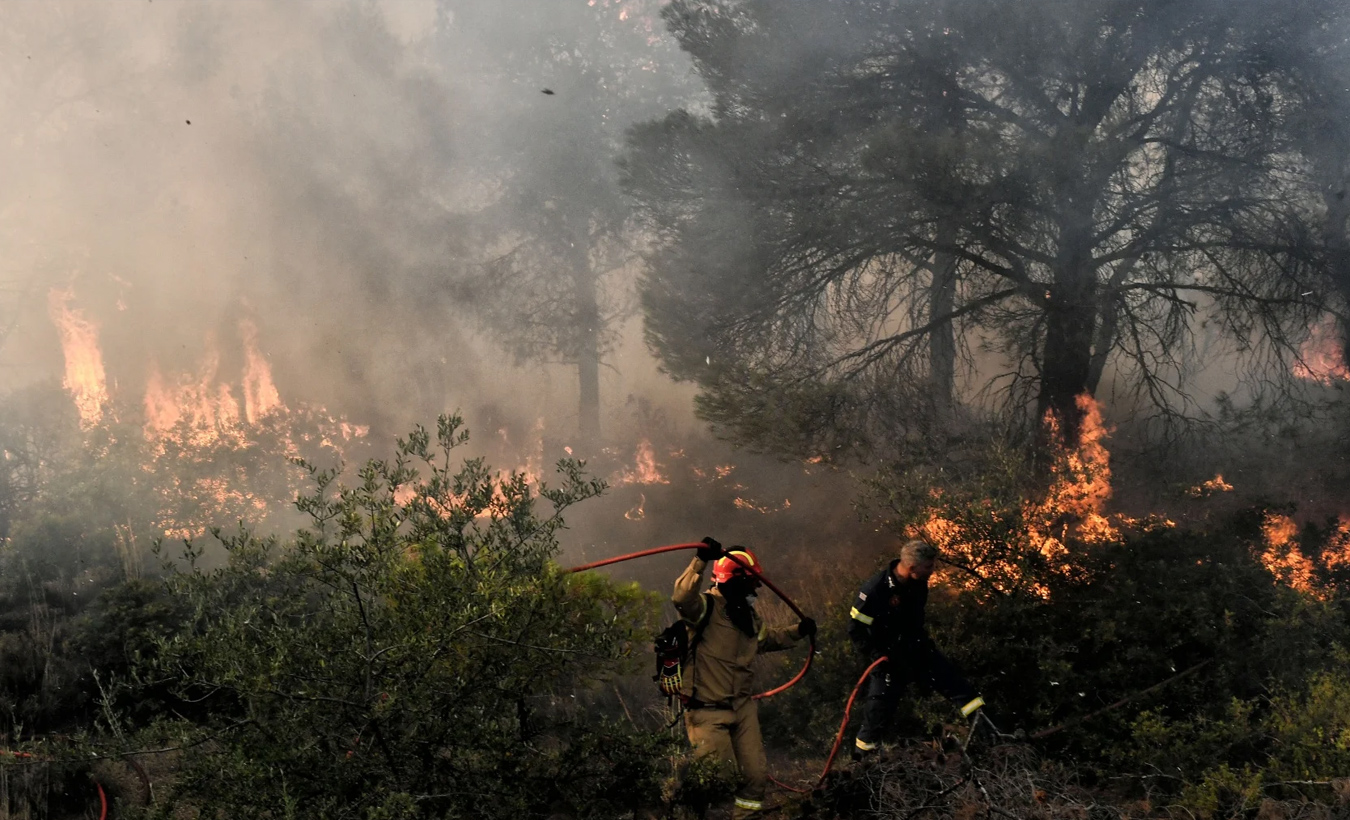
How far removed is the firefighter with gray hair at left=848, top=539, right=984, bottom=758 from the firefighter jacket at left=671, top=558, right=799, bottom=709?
89cm

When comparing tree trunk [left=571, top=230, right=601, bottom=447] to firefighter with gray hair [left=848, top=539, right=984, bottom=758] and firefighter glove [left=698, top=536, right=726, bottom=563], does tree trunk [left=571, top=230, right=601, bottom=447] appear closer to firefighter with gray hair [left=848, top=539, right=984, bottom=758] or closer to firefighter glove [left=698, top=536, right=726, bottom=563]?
firefighter with gray hair [left=848, top=539, right=984, bottom=758]

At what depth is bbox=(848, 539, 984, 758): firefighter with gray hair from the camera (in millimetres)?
5812

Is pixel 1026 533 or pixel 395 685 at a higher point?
pixel 1026 533

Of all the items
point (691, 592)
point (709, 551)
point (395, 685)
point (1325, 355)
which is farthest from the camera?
point (1325, 355)

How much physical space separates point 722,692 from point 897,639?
1.28 m

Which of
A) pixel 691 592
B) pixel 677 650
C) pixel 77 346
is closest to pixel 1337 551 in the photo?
pixel 691 592

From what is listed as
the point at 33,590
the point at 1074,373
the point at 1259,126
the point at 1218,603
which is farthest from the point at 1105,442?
the point at 33,590

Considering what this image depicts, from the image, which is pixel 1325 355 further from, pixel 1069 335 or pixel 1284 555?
pixel 1284 555

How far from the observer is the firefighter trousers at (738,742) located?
5223mm

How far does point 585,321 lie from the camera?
17.5 m

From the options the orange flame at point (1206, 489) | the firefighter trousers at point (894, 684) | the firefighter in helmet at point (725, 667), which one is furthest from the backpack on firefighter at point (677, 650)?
the orange flame at point (1206, 489)

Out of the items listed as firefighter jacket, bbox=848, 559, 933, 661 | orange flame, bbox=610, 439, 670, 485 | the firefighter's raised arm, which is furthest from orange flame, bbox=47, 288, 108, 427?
firefighter jacket, bbox=848, 559, 933, 661

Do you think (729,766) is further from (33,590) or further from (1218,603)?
(33,590)

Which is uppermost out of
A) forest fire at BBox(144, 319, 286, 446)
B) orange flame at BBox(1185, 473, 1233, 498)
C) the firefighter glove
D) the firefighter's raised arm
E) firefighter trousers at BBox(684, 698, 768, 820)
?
forest fire at BBox(144, 319, 286, 446)
